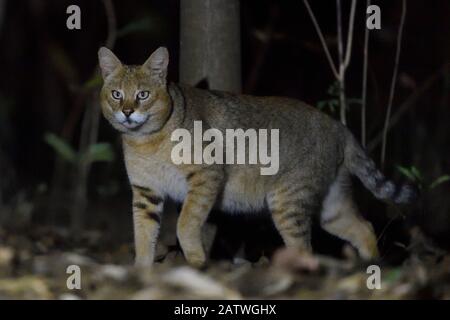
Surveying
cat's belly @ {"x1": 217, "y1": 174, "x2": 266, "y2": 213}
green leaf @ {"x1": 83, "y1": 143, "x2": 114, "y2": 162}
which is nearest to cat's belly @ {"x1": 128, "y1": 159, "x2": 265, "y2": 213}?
cat's belly @ {"x1": 217, "y1": 174, "x2": 266, "y2": 213}

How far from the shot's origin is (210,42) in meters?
5.74

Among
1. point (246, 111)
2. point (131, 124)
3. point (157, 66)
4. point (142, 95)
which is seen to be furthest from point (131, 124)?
point (246, 111)

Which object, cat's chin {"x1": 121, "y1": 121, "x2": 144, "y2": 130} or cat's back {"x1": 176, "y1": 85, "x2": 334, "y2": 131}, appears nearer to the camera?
cat's chin {"x1": 121, "y1": 121, "x2": 144, "y2": 130}

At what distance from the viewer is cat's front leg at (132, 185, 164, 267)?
5484mm

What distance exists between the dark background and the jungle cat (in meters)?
0.44

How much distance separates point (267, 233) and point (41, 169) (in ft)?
13.8

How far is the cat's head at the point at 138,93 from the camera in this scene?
209 inches

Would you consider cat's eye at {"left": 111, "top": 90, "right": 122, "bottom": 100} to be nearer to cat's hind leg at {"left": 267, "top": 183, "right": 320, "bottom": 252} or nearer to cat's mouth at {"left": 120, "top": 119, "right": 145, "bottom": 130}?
cat's mouth at {"left": 120, "top": 119, "right": 145, "bottom": 130}

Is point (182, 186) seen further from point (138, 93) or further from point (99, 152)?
point (99, 152)

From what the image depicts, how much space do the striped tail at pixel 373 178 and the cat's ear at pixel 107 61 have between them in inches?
67.2

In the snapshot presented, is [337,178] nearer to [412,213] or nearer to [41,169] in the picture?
[412,213]

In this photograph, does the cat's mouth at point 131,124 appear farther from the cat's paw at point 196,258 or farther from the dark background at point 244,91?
the dark background at point 244,91

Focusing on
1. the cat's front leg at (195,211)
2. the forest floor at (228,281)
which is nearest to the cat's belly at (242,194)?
the cat's front leg at (195,211)

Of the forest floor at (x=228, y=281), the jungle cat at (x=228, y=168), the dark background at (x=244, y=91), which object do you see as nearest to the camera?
the forest floor at (x=228, y=281)
